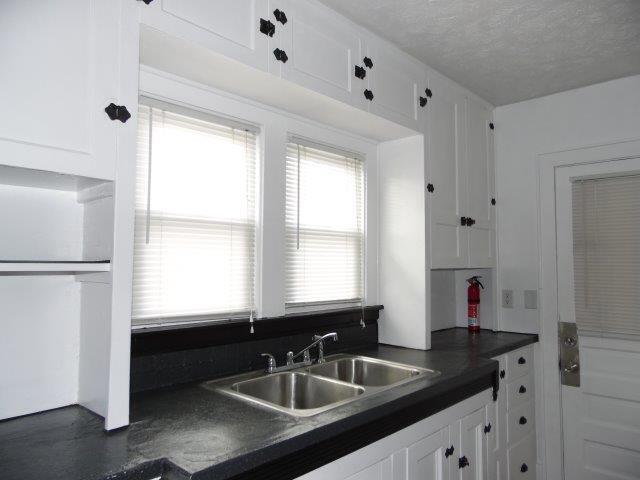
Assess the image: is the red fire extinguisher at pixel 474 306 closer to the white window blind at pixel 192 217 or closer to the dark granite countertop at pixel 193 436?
the dark granite countertop at pixel 193 436

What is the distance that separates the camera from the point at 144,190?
5.69 feet

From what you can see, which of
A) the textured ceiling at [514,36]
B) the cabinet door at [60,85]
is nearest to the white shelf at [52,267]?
the cabinet door at [60,85]

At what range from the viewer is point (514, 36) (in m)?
2.26

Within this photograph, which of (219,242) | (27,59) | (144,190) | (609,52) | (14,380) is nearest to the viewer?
(27,59)

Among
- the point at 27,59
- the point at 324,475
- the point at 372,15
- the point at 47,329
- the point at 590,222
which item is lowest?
the point at 324,475

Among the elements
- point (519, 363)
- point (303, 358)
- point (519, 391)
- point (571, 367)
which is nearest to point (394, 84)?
point (303, 358)

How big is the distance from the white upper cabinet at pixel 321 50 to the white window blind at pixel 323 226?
0.39m

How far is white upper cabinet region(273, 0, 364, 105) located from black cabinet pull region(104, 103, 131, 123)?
2.22 feet

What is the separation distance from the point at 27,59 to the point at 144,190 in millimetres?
633

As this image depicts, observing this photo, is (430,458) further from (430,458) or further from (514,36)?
(514,36)

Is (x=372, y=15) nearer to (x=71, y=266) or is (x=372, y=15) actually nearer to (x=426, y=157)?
(x=426, y=157)

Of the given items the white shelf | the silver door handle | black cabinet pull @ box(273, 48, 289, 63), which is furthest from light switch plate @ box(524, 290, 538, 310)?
the white shelf

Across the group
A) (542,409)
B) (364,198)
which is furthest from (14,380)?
(542,409)

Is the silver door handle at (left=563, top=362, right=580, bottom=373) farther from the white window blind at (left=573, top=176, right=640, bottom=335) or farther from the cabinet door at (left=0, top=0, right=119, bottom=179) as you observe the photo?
the cabinet door at (left=0, top=0, right=119, bottom=179)
